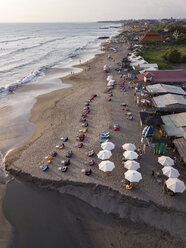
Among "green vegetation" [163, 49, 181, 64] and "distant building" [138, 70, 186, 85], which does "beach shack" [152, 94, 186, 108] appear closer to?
"distant building" [138, 70, 186, 85]

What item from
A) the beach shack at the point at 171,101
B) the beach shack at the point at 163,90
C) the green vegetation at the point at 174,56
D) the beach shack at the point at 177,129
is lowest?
the beach shack at the point at 177,129

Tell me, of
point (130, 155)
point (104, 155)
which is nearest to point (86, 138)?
point (104, 155)

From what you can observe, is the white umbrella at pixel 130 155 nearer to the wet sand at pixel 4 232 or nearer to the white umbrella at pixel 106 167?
the white umbrella at pixel 106 167

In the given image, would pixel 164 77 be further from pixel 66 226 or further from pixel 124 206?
pixel 66 226

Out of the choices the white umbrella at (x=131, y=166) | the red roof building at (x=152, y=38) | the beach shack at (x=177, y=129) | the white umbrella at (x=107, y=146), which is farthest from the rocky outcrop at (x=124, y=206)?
the red roof building at (x=152, y=38)

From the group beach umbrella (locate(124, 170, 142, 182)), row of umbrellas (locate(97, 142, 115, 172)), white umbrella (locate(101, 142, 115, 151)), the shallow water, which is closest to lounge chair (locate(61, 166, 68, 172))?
the shallow water

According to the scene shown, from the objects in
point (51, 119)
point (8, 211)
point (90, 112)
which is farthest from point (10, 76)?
point (8, 211)
